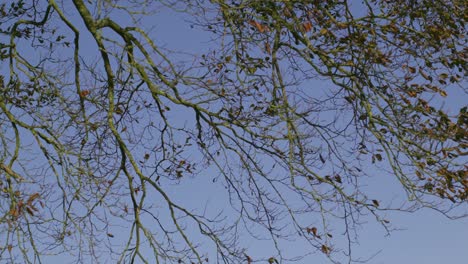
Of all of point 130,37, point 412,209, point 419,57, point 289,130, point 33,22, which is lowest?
point 412,209

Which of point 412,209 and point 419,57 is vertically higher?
point 419,57

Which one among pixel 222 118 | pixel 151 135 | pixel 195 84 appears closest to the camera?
pixel 195 84

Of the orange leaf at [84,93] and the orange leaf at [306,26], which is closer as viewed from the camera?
the orange leaf at [306,26]

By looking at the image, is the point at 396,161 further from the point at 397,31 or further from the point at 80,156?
the point at 80,156

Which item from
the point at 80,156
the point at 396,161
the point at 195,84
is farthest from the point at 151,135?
the point at 396,161

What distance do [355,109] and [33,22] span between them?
4.95 meters

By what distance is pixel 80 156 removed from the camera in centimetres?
939

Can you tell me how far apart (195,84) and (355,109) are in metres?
2.05

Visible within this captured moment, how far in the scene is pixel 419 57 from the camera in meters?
8.72

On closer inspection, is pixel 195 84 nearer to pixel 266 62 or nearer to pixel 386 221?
pixel 266 62

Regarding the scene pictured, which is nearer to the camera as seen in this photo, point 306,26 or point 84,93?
point 306,26

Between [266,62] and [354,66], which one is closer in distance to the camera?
[354,66]

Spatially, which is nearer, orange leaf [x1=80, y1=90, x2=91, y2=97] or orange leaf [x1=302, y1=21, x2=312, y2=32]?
orange leaf [x1=302, y1=21, x2=312, y2=32]

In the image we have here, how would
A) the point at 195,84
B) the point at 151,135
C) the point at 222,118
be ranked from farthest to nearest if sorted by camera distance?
the point at 151,135
the point at 222,118
the point at 195,84
